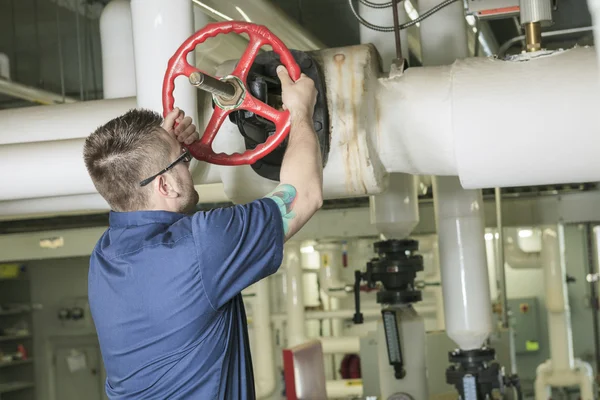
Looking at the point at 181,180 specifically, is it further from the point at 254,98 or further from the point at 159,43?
the point at 159,43

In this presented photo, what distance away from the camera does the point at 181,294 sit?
1160 mm

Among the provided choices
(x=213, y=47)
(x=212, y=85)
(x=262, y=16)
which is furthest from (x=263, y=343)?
(x=212, y=85)

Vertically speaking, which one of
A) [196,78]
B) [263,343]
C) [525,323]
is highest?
[196,78]

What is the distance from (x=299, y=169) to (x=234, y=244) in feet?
0.53

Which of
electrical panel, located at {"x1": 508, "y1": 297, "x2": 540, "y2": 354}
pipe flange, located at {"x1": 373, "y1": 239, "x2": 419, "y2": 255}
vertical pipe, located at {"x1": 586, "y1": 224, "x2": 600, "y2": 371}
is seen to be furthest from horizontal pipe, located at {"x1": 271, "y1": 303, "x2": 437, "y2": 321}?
pipe flange, located at {"x1": 373, "y1": 239, "x2": 419, "y2": 255}

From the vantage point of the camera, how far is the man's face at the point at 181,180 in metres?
1.23

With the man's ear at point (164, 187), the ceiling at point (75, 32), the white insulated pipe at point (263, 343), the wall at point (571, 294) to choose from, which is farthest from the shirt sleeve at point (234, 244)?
the wall at point (571, 294)

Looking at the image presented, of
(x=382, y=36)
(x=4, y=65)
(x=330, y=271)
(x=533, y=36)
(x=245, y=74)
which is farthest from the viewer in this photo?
(x=330, y=271)

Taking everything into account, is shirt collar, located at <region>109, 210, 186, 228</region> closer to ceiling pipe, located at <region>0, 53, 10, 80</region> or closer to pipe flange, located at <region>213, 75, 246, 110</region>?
pipe flange, located at <region>213, 75, 246, 110</region>

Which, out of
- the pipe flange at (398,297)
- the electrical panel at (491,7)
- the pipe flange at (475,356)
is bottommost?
the pipe flange at (475,356)

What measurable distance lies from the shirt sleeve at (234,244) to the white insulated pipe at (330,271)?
460 centimetres

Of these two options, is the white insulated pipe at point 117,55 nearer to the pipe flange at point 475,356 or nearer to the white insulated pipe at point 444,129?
the white insulated pipe at point 444,129

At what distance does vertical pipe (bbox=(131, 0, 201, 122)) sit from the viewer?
141 centimetres

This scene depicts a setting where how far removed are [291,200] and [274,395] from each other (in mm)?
4148
